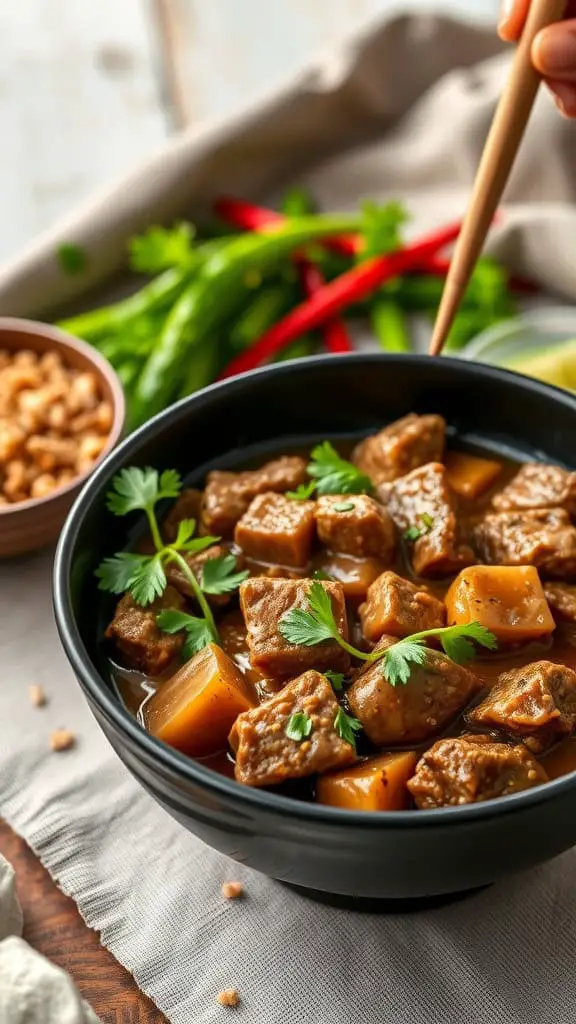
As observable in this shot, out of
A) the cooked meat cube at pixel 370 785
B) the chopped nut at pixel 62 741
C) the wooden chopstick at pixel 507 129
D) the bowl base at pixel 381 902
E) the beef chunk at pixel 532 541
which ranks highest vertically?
the wooden chopstick at pixel 507 129

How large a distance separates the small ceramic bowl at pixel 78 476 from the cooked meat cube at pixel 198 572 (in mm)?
754

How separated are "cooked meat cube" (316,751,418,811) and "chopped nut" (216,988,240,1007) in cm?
58

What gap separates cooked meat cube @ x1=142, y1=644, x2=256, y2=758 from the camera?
8.71 ft

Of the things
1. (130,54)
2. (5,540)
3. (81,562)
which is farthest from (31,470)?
(130,54)

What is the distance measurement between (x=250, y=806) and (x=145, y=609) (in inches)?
29.6

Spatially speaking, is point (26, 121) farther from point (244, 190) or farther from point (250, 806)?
point (250, 806)

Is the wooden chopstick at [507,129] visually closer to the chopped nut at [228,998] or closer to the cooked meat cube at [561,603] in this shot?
the cooked meat cube at [561,603]

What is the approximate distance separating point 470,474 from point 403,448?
24cm

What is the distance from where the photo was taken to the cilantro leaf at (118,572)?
302cm

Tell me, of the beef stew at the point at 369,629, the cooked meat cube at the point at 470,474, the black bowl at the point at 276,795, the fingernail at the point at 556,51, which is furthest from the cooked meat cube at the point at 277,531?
the fingernail at the point at 556,51

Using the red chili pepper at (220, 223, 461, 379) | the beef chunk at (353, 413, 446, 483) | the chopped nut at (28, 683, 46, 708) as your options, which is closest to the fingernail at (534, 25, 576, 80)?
the beef chunk at (353, 413, 446, 483)

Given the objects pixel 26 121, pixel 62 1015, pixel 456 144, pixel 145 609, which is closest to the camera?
pixel 62 1015

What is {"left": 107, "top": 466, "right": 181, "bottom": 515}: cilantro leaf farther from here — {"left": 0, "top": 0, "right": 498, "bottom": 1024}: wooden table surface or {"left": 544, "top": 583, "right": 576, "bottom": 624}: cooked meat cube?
{"left": 0, "top": 0, "right": 498, "bottom": 1024}: wooden table surface

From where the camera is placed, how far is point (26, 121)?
6305 mm
